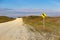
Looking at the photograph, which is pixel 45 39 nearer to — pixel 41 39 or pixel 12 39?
pixel 41 39

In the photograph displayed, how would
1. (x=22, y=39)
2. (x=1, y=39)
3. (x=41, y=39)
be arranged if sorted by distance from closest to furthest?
(x=1, y=39), (x=22, y=39), (x=41, y=39)

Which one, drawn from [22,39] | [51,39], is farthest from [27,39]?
[51,39]

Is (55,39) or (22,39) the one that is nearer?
(22,39)

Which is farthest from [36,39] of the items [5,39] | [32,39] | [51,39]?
[5,39]

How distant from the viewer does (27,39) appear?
17.3 meters

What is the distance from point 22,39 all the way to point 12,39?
92 cm

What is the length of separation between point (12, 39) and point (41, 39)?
2.99m

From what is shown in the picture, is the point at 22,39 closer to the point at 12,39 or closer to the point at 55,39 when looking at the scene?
the point at 12,39

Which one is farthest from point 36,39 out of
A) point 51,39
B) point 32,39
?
point 51,39

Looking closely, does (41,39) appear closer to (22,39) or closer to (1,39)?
(22,39)

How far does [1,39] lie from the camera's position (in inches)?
627

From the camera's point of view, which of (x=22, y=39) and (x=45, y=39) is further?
(x=45, y=39)

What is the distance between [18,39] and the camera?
1694 centimetres

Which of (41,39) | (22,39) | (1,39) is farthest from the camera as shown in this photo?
(41,39)
